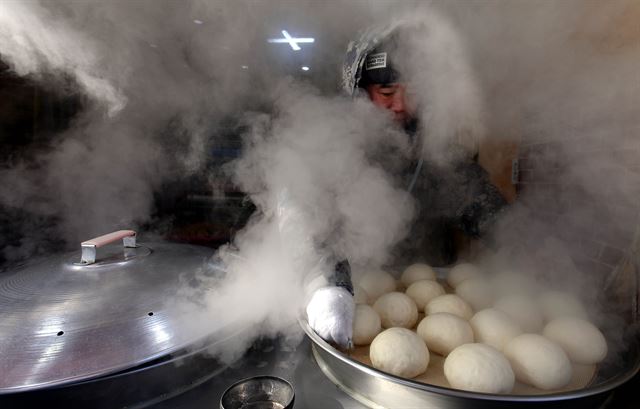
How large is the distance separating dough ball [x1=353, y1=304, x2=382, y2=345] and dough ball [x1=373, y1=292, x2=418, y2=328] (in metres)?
0.09

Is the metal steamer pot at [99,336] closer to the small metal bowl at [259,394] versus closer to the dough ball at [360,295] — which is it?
the small metal bowl at [259,394]

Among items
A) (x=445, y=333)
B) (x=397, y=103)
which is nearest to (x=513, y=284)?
(x=445, y=333)

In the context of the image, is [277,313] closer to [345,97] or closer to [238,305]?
[238,305]

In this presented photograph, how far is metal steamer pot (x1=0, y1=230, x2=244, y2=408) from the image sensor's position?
2.61 feet

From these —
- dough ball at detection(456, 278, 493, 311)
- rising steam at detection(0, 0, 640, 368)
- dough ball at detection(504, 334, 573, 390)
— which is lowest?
dough ball at detection(504, 334, 573, 390)

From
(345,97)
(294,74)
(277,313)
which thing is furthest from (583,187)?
(294,74)

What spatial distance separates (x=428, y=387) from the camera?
0.80m

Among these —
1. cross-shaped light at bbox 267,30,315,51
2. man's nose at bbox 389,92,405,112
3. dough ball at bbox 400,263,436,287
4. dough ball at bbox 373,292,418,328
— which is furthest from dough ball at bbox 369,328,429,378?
cross-shaped light at bbox 267,30,315,51

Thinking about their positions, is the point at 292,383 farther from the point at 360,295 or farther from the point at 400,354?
the point at 360,295

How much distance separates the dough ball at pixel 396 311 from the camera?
53.7 inches

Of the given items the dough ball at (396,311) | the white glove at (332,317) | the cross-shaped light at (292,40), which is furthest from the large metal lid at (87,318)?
the cross-shaped light at (292,40)

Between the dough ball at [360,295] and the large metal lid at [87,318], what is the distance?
1.86ft

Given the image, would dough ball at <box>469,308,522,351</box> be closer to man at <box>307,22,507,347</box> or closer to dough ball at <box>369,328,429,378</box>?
dough ball at <box>369,328,429,378</box>

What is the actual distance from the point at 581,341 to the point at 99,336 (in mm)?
1401
